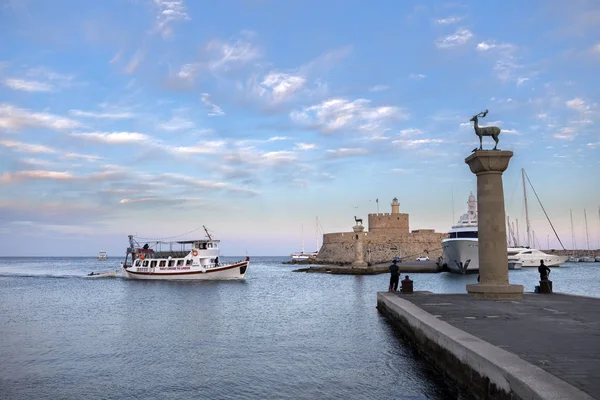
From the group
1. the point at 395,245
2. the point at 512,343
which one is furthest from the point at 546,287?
the point at 395,245

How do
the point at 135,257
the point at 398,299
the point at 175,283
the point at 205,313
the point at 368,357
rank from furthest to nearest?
the point at 135,257
the point at 175,283
the point at 205,313
the point at 398,299
the point at 368,357

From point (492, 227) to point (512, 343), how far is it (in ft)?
28.4

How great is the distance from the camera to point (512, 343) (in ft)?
28.2

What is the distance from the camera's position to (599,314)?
41.2 ft

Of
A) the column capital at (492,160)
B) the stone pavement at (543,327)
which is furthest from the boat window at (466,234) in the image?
the column capital at (492,160)

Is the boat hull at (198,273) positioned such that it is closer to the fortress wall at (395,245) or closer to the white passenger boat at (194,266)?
the white passenger boat at (194,266)

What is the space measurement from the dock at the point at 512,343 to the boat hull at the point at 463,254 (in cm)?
4109

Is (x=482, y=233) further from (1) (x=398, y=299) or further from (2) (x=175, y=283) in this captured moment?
(2) (x=175, y=283)

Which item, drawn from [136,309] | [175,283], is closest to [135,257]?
[175,283]

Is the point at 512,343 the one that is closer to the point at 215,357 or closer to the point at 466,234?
the point at 215,357

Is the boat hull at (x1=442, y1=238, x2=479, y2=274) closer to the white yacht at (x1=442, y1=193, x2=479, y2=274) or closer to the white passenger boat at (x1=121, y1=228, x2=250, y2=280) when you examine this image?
the white yacht at (x1=442, y1=193, x2=479, y2=274)

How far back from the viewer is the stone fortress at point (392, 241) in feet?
300

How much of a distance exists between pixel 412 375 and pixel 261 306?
17930mm

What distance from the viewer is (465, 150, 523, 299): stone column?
16.6m
